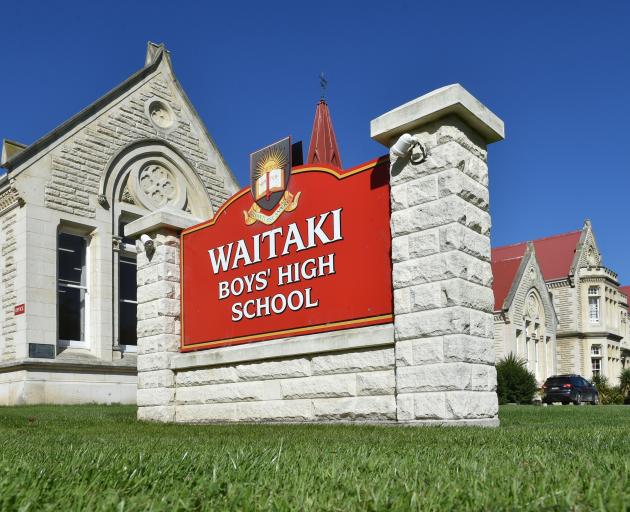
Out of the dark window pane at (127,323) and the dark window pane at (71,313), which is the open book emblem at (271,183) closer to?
the dark window pane at (71,313)

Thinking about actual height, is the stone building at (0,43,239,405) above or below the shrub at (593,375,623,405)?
above

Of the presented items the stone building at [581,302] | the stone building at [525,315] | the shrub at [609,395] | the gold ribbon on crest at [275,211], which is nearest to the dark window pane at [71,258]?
the gold ribbon on crest at [275,211]

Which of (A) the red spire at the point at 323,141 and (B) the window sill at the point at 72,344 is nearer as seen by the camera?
(B) the window sill at the point at 72,344

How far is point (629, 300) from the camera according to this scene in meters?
69.0

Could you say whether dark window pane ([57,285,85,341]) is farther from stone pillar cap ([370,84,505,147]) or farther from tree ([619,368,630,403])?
tree ([619,368,630,403])

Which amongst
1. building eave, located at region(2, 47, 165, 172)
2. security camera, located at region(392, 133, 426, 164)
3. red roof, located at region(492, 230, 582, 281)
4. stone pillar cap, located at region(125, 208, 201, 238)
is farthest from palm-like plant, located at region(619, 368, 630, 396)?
security camera, located at region(392, 133, 426, 164)

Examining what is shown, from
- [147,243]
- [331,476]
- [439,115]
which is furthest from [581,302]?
[331,476]

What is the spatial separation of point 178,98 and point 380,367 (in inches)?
786

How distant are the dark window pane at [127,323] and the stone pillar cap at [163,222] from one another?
1153 cm

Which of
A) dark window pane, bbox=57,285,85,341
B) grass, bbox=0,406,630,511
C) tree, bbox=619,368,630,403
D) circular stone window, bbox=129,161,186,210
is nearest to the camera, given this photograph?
grass, bbox=0,406,630,511

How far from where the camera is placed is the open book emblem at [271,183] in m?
9.82

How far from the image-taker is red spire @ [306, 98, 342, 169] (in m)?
26.6

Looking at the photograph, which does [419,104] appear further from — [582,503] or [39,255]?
[39,255]

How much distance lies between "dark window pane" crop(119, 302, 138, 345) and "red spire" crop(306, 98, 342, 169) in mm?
8712
